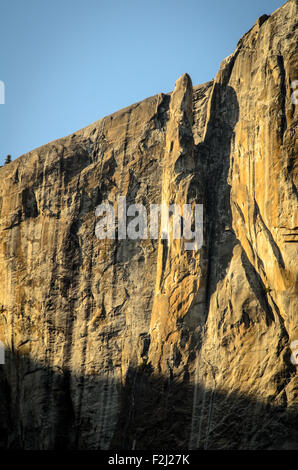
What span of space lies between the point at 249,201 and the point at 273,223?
4.45 ft

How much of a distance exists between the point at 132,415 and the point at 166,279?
466 cm

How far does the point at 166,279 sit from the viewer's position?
2156cm

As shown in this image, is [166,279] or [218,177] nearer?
[166,279]

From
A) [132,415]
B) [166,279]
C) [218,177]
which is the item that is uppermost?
[218,177]

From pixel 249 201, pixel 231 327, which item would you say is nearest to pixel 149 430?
pixel 231 327

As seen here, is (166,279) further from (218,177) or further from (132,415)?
(132,415)

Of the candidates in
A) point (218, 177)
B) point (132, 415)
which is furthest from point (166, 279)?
point (132, 415)

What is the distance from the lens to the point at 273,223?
20.1m

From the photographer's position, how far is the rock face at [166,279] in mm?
19656

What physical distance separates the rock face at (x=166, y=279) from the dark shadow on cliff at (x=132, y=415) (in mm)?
42

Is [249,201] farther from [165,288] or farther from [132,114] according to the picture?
[132,114]

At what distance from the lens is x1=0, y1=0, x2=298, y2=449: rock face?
19.7 metres

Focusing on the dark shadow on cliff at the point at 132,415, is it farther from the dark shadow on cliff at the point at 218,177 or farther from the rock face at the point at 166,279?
the dark shadow on cliff at the point at 218,177

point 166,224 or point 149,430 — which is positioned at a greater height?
point 166,224
